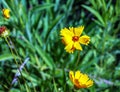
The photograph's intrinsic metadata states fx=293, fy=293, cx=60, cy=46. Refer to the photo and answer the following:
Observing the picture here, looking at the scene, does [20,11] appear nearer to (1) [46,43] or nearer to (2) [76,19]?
(1) [46,43]

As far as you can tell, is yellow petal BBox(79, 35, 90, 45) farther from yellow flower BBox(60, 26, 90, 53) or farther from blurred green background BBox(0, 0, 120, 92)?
blurred green background BBox(0, 0, 120, 92)

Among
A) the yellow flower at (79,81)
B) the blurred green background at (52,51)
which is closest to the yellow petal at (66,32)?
the yellow flower at (79,81)

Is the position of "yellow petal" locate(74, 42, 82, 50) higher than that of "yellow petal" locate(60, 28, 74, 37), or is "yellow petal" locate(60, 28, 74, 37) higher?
"yellow petal" locate(60, 28, 74, 37)

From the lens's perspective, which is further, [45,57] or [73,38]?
[45,57]

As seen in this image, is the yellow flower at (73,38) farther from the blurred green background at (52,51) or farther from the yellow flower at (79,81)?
the blurred green background at (52,51)

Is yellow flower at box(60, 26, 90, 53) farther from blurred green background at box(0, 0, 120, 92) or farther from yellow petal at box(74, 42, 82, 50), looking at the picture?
blurred green background at box(0, 0, 120, 92)

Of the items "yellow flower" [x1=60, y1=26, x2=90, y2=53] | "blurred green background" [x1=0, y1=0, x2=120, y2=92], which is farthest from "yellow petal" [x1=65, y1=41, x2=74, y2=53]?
"blurred green background" [x1=0, y1=0, x2=120, y2=92]

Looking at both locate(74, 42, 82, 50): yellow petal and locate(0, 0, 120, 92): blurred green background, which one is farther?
locate(0, 0, 120, 92): blurred green background

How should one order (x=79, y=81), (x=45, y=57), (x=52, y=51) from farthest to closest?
(x=52, y=51)
(x=45, y=57)
(x=79, y=81)

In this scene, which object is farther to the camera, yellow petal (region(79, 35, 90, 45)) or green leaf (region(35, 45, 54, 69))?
green leaf (region(35, 45, 54, 69))

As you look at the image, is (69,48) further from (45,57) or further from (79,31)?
(45,57)

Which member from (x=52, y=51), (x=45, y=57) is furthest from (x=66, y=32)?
(x=52, y=51)

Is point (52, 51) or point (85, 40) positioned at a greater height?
point (85, 40)
